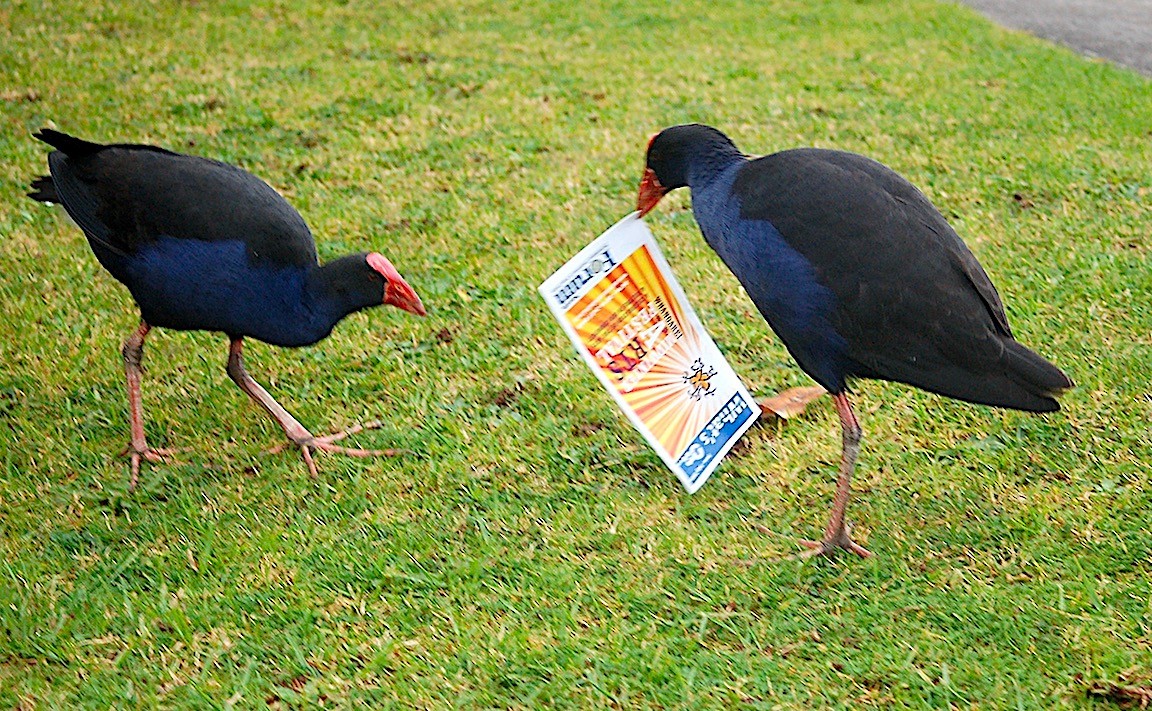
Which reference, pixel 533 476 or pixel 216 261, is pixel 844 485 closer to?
pixel 533 476

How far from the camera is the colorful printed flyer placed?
3559mm

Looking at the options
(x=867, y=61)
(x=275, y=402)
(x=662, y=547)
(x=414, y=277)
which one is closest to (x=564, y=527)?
(x=662, y=547)

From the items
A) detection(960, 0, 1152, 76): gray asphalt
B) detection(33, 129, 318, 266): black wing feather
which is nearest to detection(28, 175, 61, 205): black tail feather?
detection(33, 129, 318, 266): black wing feather

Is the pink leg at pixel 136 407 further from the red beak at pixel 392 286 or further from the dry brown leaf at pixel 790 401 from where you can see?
the dry brown leaf at pixel 790 401

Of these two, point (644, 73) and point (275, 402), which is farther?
point (644, 73)

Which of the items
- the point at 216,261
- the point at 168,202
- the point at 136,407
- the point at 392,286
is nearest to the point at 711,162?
the point at 392,286

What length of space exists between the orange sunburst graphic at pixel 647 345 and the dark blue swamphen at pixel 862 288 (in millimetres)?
334

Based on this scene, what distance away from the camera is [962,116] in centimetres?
703

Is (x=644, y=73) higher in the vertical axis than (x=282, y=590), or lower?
higher

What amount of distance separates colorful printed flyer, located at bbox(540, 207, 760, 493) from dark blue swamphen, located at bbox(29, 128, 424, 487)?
1.82 feet

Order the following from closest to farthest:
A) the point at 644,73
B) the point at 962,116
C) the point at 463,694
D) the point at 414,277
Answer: the point at 463,694
the point at 414,277
the point at 962,116
the point at 644,73

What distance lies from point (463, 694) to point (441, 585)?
45 centimetres

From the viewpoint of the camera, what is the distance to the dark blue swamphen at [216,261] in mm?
3611

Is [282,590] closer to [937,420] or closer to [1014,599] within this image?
[1014,599]
